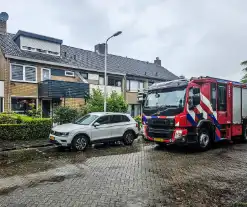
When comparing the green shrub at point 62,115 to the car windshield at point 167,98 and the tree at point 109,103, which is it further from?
the car windshield at point 167,98

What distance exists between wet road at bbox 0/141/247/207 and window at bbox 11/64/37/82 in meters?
10.1

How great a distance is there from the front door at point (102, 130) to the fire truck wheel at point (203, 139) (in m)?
4.21

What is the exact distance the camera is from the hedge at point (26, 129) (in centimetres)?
1193

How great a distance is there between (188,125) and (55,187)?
5993 millimetres

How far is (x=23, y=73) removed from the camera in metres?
17.4

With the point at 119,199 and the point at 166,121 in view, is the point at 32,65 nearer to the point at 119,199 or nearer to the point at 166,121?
the point at 166,121

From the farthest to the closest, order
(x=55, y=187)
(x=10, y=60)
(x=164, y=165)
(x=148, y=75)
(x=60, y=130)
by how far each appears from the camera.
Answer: (x=148, y=75)
(x=10, y=60)
(x=60, y=130)
(x=164, y=165)
(x=55, y=187)

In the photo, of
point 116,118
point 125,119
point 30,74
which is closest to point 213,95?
point 125,119

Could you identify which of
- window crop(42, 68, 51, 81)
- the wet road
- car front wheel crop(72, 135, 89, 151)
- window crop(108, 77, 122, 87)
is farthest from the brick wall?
the wet road

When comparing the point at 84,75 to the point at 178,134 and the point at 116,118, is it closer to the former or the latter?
the point at 116,118

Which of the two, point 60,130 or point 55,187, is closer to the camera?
point 55,187

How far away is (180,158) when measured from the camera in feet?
28.3

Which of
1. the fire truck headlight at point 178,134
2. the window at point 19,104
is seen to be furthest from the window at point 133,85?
the fire truck headlight at point 178,134

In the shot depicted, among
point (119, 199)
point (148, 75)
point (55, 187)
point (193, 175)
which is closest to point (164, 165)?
point (193, 175)
